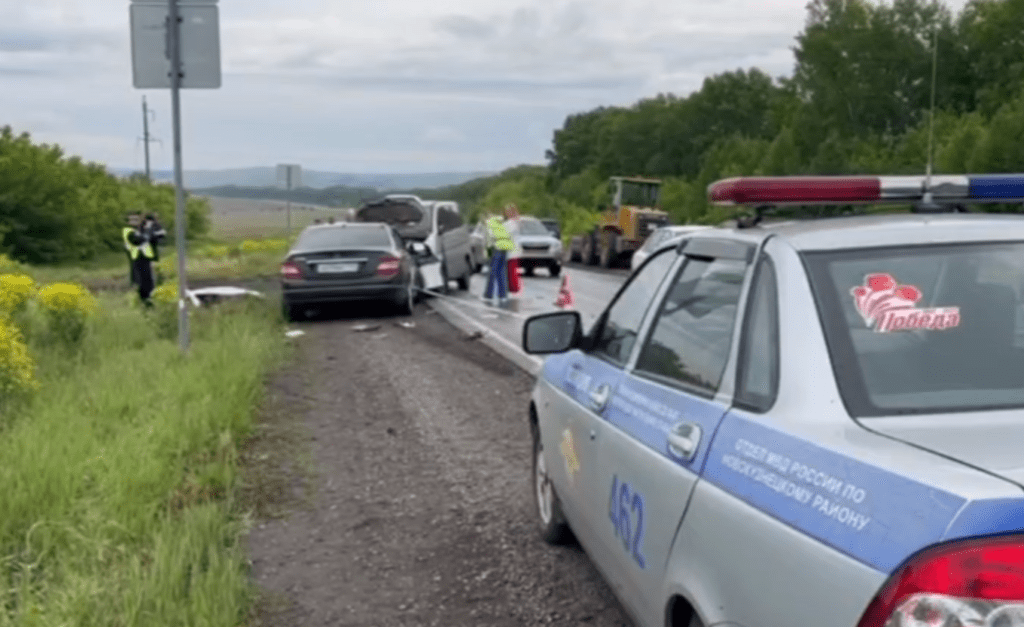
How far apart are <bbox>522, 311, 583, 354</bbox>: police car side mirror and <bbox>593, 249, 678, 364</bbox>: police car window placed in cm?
18

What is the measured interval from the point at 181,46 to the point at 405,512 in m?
6.06

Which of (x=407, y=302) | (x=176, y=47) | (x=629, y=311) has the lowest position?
(x=407, y=302)

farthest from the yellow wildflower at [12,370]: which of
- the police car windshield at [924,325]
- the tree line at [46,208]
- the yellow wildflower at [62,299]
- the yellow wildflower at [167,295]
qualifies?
the tree line at [46,208]

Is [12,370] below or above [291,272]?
above

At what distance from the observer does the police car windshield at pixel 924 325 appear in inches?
123

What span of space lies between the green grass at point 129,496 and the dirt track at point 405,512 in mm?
244

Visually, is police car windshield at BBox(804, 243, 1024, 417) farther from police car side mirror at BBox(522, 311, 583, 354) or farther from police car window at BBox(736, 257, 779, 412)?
police car side mirror at BBox(522, 311, 583, 354)

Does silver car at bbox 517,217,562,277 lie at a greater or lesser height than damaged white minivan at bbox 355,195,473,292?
lesser

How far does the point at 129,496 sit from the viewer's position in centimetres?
643

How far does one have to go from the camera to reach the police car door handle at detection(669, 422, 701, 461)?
11.4 feet

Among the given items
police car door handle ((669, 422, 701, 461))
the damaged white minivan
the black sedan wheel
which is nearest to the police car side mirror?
police car door handle ((669, 422, 701, 461))

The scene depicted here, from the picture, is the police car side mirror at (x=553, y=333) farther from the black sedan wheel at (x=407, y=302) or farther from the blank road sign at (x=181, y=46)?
the black sedan wheel at (x=407, y=302)

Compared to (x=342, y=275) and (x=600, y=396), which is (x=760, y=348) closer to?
(x=600, y=396)

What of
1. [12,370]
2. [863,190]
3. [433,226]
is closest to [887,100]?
[433,226]
